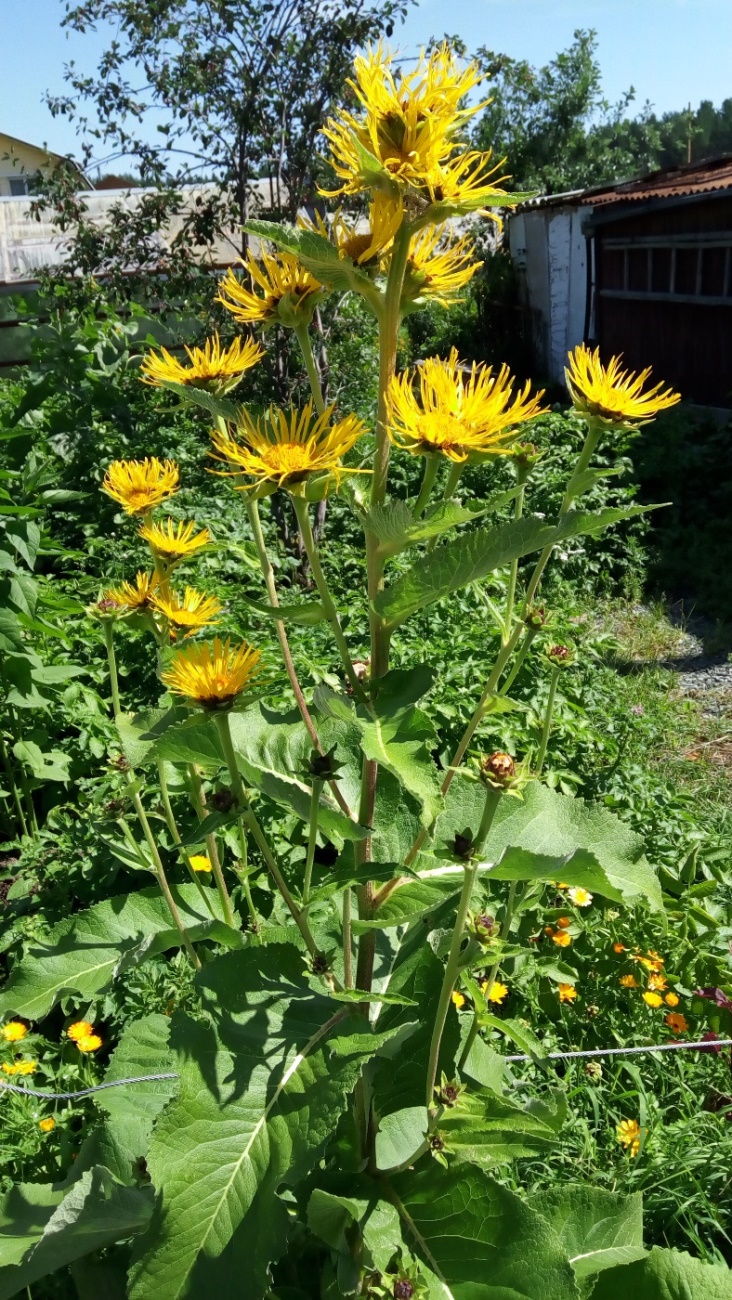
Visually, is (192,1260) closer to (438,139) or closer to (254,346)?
(254,346)

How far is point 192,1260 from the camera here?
1.13m

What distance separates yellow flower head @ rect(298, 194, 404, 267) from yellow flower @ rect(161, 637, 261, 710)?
469 mm

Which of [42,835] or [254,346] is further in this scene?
[42,835]

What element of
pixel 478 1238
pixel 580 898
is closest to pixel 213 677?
pixel 478 1238

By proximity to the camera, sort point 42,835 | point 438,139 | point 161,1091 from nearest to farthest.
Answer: point 438,139 < point 161,1091 < point 42,835

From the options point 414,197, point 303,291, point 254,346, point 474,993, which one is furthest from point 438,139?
point 474,993

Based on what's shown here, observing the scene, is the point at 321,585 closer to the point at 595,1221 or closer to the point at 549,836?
the point at 549,836

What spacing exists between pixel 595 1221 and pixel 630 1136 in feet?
1.84

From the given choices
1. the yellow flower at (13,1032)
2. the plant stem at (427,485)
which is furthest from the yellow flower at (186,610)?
the yellow flower at (13,1032)

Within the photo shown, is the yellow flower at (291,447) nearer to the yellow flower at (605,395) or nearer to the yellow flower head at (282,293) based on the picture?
the yellow flower head at (282,293)

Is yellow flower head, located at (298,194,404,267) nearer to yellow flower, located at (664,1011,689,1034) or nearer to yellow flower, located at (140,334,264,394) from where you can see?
yellow flower, located at (140,334,264,394)

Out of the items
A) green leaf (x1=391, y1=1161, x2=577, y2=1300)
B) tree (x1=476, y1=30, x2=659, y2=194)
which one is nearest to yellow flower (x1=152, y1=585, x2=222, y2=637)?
green leaf (x1=391, y1=1161, x2=577, y2=1300)

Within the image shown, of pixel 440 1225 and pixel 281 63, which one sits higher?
pixel 281 63

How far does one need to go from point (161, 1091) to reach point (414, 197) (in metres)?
1.51
